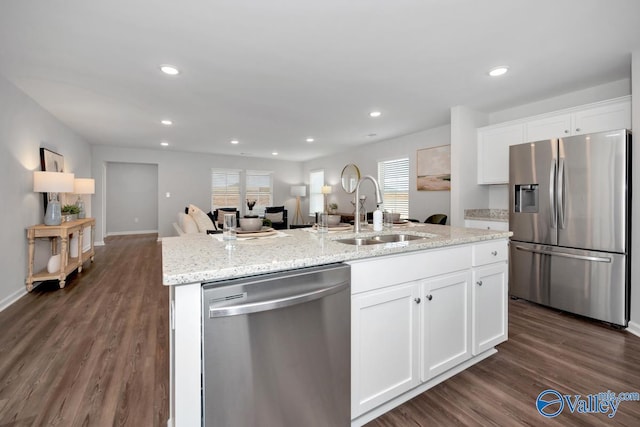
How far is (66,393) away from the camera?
171 cm

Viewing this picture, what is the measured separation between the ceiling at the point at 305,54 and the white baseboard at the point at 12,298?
228 cm

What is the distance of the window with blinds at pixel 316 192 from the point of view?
909cm

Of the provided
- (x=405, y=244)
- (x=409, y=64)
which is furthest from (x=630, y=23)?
(x=405, y=244)

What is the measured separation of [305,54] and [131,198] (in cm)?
814

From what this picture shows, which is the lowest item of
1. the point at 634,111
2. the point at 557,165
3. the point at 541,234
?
the point at 541,234

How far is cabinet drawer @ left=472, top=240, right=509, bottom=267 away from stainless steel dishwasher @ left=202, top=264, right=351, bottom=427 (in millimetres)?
1068

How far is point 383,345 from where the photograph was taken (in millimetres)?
1517

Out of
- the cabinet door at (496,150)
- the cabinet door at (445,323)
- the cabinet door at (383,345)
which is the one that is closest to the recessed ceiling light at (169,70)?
the cabinet door at (383,345)

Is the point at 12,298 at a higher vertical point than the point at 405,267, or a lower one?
lower

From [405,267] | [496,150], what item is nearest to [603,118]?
[496,150]

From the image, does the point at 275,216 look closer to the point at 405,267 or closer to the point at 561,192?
the point at 561,192

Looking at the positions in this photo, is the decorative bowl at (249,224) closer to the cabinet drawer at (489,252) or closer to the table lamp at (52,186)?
the cabinet drawer at (489,252)

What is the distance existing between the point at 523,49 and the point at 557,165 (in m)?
1.22

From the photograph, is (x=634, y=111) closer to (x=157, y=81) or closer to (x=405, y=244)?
(x=405, y=244)
